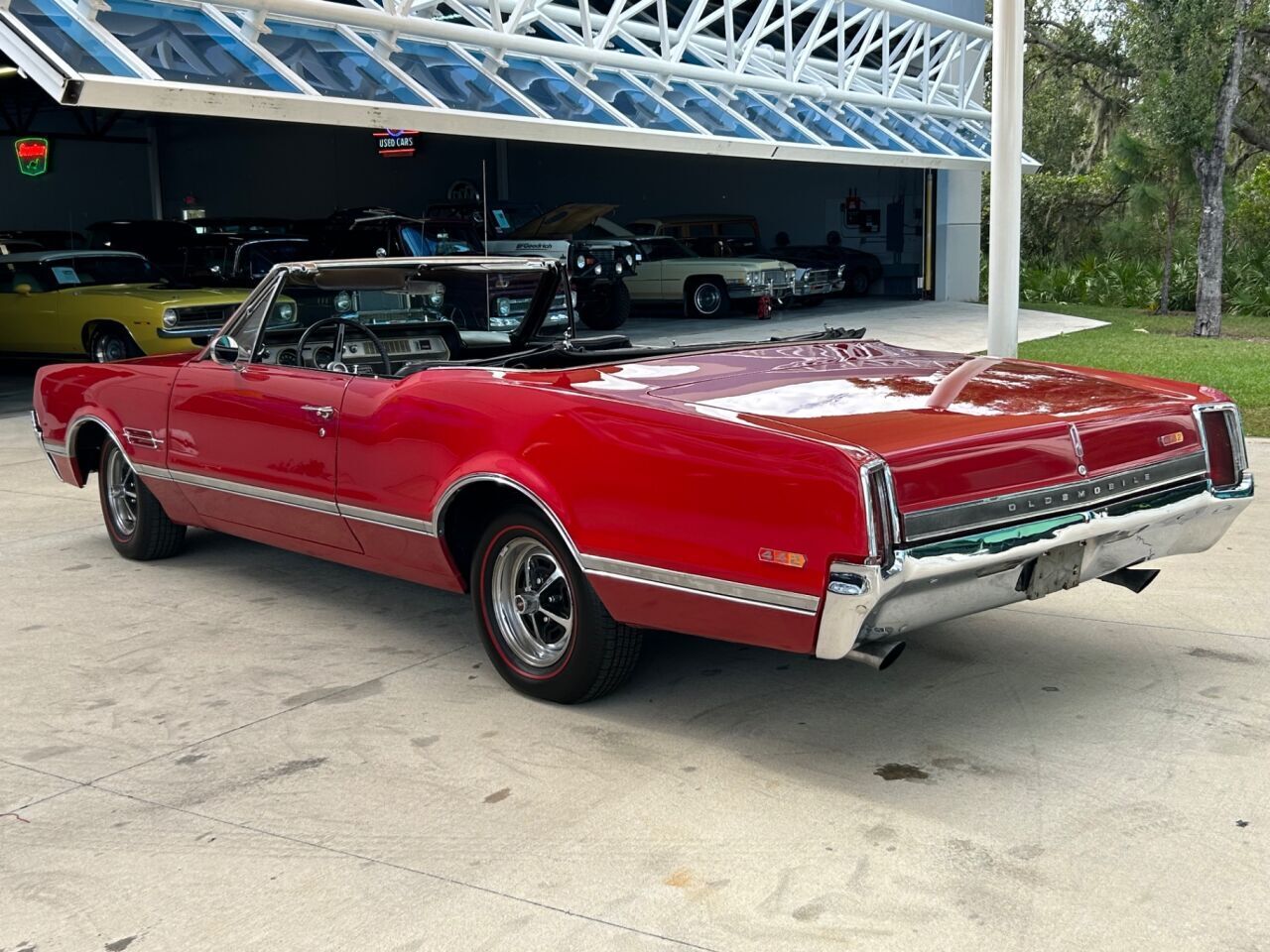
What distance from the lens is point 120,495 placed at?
690 centimetres

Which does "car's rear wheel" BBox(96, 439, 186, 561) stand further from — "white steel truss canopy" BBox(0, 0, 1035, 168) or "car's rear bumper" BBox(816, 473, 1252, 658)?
"white steel truss canopy" BBox(0, 0, 1035, 168)

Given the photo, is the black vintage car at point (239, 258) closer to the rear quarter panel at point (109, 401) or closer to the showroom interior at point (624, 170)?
the showroom interior at point (624, 170)

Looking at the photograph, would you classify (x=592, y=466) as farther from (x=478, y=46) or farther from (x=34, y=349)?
(x=34, y=349)

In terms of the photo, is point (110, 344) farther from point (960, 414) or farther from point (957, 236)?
point (957, 236)

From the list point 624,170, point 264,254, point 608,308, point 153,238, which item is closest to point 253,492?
point 264,254

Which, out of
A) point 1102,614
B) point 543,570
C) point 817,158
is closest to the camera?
point 543,570

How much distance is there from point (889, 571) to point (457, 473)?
165 cm

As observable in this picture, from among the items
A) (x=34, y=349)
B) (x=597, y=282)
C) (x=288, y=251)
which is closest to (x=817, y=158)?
(x=597, y=282)

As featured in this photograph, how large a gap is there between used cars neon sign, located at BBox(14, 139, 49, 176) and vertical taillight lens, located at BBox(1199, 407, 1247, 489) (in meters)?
27.6

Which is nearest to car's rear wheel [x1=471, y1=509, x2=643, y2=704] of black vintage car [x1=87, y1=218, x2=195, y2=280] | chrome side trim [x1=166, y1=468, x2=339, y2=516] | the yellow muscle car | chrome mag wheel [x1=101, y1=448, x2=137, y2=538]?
chrome side trim [x1=166, y1=468, x2=339, y2=516]

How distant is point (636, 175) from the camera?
3141cm

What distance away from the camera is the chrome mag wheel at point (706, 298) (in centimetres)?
2323

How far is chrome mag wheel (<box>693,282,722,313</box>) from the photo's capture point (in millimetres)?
23234

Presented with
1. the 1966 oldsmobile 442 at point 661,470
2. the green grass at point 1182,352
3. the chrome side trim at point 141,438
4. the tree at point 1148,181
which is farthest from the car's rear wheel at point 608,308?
the 1966 oldsmobile 442 at point 661,470
